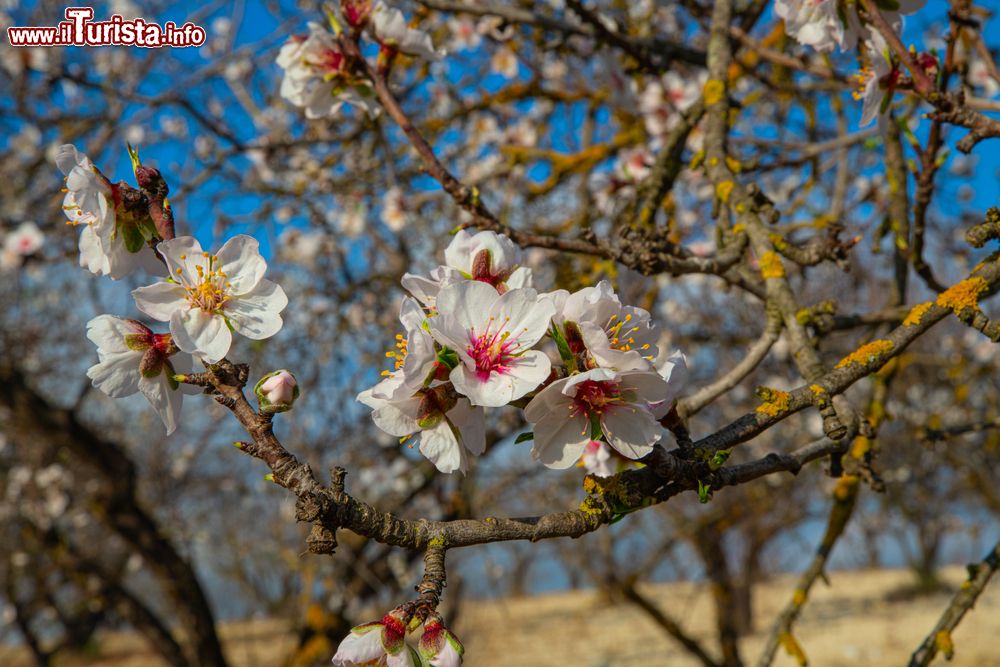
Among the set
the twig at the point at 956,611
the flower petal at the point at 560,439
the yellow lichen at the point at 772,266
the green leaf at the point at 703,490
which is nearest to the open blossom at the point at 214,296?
the flower petal at the point at 560,439

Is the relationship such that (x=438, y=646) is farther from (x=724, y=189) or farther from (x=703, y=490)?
(x=724, y=189)

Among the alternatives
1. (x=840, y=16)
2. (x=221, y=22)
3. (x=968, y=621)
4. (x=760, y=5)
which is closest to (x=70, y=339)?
(x=221, y=22)

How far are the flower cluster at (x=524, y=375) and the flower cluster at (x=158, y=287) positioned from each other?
0.27 meters

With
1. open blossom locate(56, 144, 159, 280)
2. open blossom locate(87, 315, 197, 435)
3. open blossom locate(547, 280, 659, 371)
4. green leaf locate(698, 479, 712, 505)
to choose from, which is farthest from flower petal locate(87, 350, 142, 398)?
green leaf locate(698, 479, 712, 505)

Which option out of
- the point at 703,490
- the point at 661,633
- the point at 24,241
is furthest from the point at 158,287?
the point at 661,633

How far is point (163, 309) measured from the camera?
98 centimetres

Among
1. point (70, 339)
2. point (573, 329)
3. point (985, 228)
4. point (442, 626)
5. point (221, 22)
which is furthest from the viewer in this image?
point (70, 339)

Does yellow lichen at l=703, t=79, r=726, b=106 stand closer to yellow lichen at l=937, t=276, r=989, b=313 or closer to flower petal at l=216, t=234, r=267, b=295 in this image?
yellow lichen at l=937, t=276, r=989, b=313

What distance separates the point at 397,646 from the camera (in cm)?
69

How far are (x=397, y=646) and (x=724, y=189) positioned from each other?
3.66ft

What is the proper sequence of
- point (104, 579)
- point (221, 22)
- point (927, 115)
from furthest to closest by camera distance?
point (221, 22)
point (104, 579)
point (927, 115)

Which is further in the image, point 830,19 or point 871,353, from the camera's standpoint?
point 830,19

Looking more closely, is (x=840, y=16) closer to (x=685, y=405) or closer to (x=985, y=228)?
(x=985, y=228)

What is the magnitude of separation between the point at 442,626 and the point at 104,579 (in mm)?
5009
